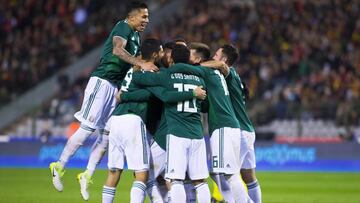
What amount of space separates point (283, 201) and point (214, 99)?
462 centimetres

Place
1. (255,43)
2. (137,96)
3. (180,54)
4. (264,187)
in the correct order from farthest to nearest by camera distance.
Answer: (255,43) < (264,187) < (137,96) < (180,54)

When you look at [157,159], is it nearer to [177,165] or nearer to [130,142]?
[130,142]

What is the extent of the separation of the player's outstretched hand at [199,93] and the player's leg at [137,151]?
983 millimetres

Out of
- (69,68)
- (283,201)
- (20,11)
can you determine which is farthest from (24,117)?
(283,201)

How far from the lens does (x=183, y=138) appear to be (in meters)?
11.4

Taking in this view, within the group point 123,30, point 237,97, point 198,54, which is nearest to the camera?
point 198,54

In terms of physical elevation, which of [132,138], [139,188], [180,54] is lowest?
[139,188]

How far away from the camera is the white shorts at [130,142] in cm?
1186

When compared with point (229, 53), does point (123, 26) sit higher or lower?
higher

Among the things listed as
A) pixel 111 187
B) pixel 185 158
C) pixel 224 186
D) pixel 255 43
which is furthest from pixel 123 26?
pixel 255 43

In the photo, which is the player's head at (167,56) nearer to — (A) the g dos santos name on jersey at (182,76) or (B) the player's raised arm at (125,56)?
(B) the player's raised arm at (125,56)

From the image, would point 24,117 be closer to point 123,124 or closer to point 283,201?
point 283,201

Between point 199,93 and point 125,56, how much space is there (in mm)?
→ 1678

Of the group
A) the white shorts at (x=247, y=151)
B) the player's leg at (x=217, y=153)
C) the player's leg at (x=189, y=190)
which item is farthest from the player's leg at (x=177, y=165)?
the white shorts at (x=247, y=151)
